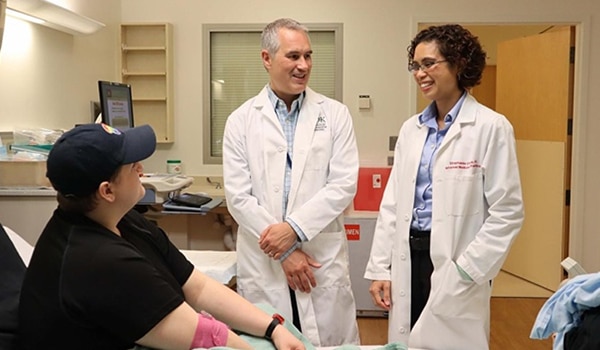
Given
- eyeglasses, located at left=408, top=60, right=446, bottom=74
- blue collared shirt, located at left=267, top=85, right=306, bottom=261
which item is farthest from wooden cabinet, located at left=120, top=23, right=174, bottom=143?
eyeglasses, located at left=408, top=60, right=446, bottom=74

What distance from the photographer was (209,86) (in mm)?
4359

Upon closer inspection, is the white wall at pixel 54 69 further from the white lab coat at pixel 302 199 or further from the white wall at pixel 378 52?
the white lab coat at pixel 302 199

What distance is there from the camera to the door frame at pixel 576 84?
13.8 ft

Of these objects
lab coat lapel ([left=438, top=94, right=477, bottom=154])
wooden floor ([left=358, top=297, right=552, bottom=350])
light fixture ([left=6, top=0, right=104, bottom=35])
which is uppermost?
light fixture ([left=6, top=0, right=104, bottom=35])

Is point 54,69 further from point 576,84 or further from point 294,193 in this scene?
point 576,84

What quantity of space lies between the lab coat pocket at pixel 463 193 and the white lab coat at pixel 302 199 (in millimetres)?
385

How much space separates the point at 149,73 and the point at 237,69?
1.95 ft

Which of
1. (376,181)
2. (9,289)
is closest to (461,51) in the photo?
(9,289)

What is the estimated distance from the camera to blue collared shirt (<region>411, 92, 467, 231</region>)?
188 centimetres

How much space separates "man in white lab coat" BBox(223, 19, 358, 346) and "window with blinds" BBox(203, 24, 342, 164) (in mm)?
2202

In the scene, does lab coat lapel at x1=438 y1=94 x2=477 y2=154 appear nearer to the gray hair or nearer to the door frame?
the gray hair

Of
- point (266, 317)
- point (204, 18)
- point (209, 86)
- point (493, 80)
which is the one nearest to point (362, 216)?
point (209, 86)

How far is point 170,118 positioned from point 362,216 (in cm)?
149

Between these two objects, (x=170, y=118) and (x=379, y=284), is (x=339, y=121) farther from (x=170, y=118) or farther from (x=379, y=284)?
(x=170, y=118)
